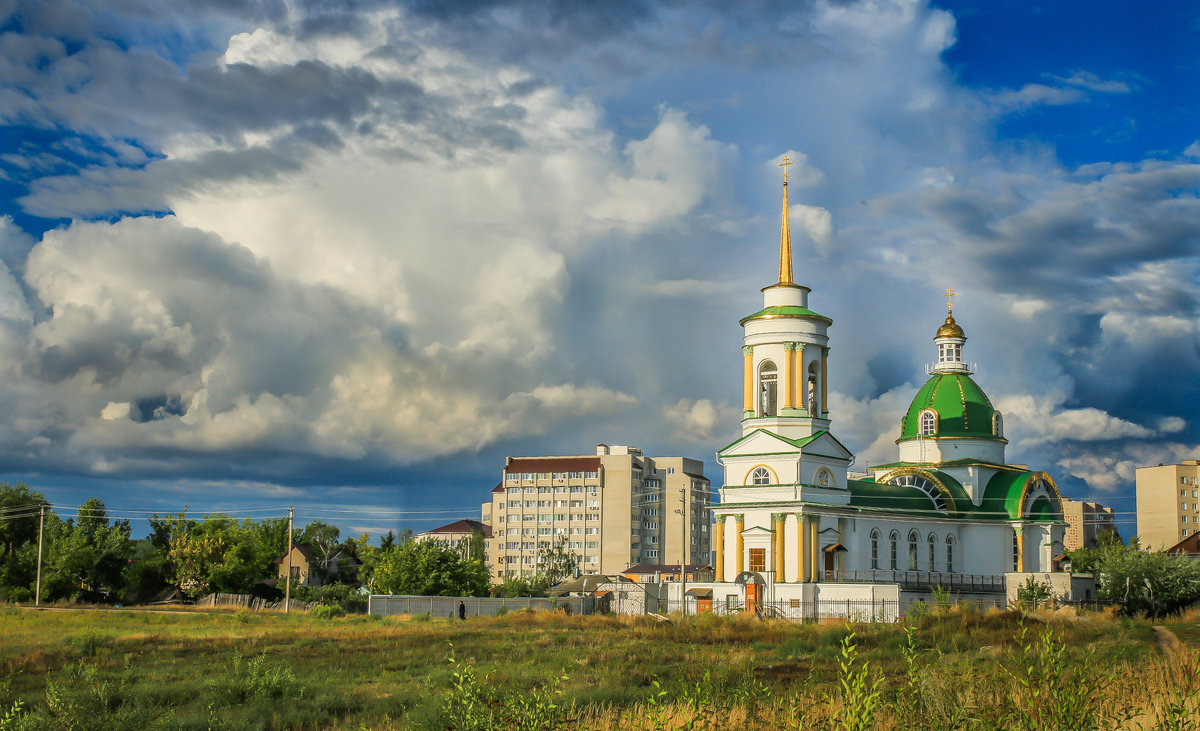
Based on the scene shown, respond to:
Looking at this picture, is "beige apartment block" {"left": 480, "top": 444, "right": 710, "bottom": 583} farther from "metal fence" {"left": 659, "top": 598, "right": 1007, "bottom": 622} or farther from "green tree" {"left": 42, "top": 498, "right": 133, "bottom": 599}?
"metal fence" {"left": 659, "top": 598, "right": 1007, "bottom": 622}

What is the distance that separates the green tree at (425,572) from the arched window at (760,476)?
1796cm

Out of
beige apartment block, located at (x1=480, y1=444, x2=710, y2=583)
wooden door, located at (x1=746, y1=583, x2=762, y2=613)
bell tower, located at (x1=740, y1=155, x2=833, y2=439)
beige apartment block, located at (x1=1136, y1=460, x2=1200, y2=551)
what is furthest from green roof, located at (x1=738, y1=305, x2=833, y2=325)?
beige apartment block, located at (x1=1136, y1=460, x2=1200, y2=551)

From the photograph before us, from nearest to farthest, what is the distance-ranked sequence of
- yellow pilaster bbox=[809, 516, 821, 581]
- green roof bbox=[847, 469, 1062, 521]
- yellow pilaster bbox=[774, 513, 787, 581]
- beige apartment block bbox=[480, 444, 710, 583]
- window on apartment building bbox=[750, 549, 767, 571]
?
yellow pilaster bbox=[809, 516, 821, 581]
yellow pilaster bbox=[774, 513, 787, 581]
window on apartment building bbox=[750, 549, 767, 571]
green roof bbox=[847, 469, 1062, 521]
beige apartment block bbox=[480, 444, 710, 583]

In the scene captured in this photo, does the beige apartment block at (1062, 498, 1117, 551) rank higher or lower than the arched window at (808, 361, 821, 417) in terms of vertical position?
lower

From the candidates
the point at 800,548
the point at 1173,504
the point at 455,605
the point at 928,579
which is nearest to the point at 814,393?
the point at 800,548

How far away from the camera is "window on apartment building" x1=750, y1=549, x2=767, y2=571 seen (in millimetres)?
51594

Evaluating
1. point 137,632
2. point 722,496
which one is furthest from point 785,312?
point 137,632

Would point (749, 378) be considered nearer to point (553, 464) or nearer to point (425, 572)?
point (425, 572)

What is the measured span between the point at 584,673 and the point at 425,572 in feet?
119

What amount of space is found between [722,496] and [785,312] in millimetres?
9697

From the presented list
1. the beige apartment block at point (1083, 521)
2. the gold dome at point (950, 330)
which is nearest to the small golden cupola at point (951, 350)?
the gold dome at point (950, 330)

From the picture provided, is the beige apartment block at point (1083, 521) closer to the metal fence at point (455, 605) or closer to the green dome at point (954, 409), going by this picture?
the green dome at point (954, 409)

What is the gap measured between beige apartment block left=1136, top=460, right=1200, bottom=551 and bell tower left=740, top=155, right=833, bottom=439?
9396 centimetres

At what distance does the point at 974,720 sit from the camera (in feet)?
28.8
